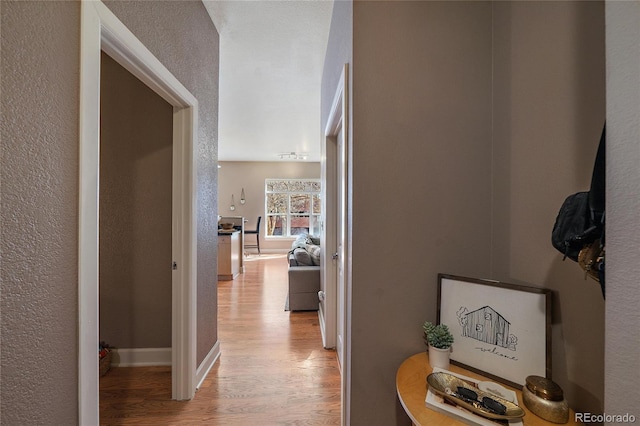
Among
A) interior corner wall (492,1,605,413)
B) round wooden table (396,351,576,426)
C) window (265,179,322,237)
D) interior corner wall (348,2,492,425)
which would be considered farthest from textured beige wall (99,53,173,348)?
window (265,179,322,237)

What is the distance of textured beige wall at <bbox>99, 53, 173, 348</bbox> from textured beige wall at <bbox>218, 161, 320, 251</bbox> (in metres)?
5.98

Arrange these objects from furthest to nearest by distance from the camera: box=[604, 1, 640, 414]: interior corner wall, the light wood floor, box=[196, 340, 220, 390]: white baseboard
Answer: box=[196, 340, 220, 390]: white baseboard, the light wood floor, box=[604, 1, 640, 414]: interior corner wall

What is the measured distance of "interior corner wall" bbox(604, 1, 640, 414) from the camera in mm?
534

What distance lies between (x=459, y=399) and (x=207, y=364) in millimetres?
1860

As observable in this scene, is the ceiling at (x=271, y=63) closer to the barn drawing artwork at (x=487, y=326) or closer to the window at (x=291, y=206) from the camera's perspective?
the barn drawing artwork at (x=487, y=326)

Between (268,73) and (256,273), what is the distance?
12.3 ft

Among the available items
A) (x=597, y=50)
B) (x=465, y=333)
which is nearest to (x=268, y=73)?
(x=597, y=50)

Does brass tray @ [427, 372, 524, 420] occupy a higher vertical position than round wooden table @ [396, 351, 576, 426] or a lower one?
higher

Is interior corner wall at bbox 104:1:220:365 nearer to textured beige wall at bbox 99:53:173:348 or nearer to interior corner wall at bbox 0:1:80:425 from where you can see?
textured beige wall at bbox 99:53:173:348

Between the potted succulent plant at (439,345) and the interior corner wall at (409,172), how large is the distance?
0.31ft

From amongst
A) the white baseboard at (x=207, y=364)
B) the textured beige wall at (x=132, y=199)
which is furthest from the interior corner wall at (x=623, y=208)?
the textured beige wall at (x=132, y=199)

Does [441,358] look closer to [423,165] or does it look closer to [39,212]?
[423,165]

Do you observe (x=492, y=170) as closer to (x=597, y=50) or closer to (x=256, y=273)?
(x=597, y=50)

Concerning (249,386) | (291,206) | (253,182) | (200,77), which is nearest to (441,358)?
(249,386)
